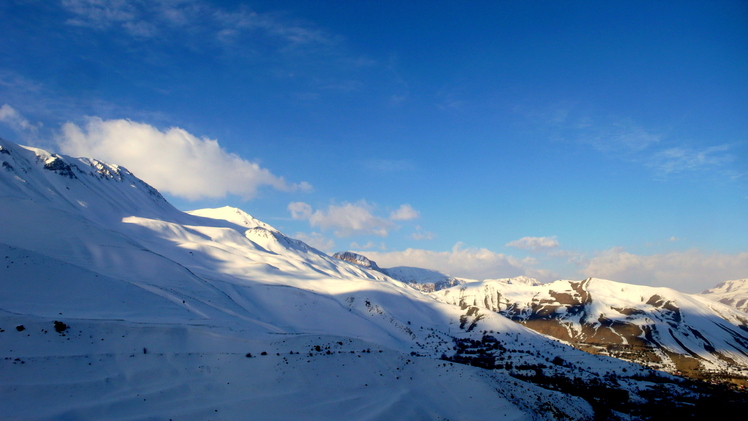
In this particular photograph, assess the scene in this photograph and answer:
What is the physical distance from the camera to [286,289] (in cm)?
12181

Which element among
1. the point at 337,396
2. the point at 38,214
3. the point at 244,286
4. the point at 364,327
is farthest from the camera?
the point at 244,286

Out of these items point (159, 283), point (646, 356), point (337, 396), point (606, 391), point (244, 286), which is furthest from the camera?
point (646, 356)

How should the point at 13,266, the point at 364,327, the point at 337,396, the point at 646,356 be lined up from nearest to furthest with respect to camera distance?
the point at 337,396, the point at 13,266, the point at 364,327, the point at 646,356

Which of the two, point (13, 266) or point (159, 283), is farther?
point (159, 283)

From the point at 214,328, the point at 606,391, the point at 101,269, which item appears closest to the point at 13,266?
the point at 214,328

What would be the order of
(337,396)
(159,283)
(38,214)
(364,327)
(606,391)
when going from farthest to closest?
(364,327)
(38,214)
(159,283)
(606,391)
(337,396)

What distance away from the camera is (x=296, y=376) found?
129 ft

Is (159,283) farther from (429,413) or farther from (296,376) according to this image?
(429,413)

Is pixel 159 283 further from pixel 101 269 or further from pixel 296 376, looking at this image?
pixel 296 376

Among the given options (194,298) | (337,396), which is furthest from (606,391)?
(194,298)

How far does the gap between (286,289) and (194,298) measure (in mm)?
47227

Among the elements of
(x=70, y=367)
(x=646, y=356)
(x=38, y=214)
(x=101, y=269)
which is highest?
(x=38, y=214)

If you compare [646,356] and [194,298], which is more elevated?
[194,298]

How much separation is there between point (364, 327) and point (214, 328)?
64086mm
